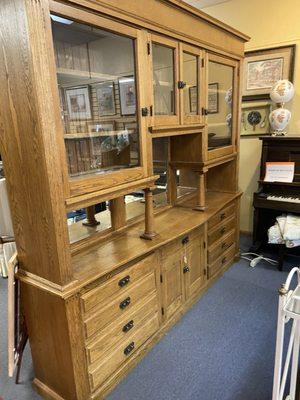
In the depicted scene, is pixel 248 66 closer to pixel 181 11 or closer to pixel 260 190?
pixel 260 190

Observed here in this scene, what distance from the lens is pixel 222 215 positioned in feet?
9.15

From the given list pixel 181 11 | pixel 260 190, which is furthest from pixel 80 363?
pixel 260 190

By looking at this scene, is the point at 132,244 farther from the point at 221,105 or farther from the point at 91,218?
the point at 221,105

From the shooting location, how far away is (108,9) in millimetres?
1411

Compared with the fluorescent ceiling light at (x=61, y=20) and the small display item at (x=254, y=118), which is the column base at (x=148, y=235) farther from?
the small display item at (x=254, y=118)

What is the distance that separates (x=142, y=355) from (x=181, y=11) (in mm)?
2246

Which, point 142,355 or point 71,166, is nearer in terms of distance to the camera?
point 71,166

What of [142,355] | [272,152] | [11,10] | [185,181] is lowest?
[142,355]

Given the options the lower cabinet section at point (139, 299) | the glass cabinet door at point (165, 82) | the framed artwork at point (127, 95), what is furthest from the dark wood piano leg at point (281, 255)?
the framed artwork at point (127, 95)

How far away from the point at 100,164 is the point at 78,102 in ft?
1.12

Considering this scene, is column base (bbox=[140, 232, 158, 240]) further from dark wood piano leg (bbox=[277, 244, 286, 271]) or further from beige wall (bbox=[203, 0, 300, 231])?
beige wall (bbox=[203, 0, 300, 231])

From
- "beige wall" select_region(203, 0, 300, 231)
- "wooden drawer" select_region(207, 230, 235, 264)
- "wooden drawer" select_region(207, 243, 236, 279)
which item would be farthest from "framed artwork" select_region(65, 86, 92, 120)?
"beige wall" select_region(203, 0, 300, 231)

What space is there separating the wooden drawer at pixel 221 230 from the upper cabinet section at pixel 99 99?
1.15 metres

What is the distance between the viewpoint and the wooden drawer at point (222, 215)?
8.56ft
